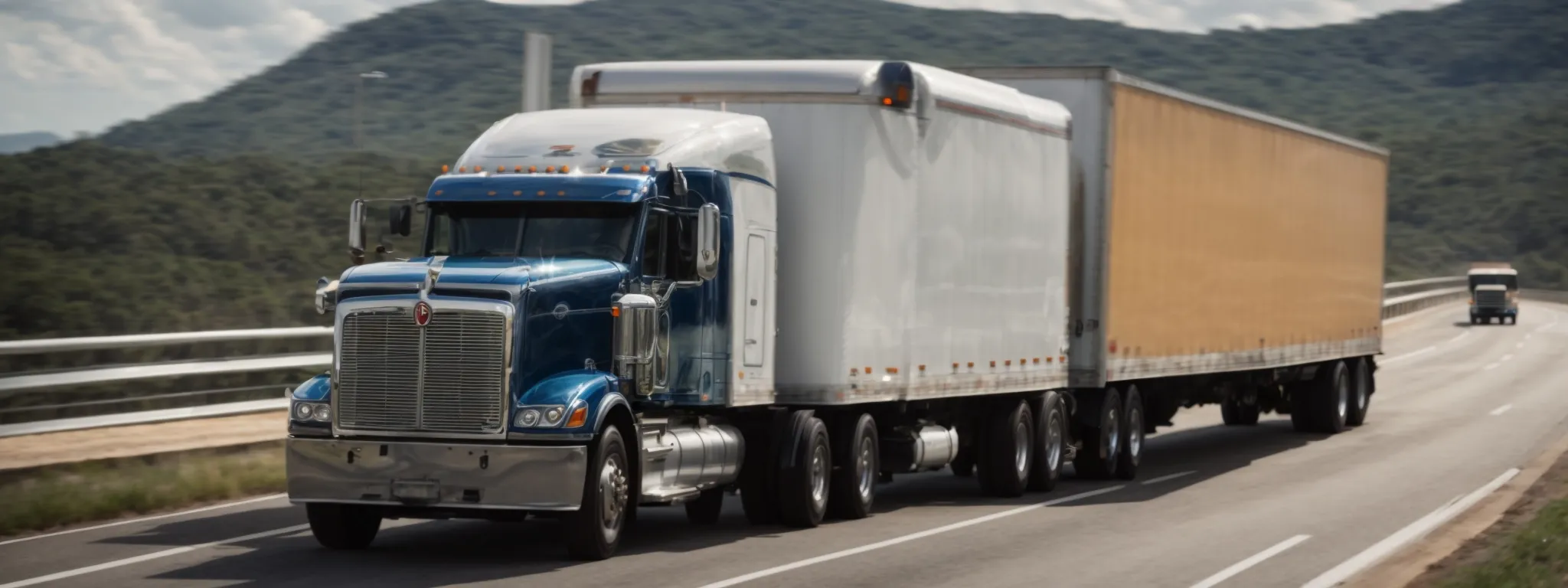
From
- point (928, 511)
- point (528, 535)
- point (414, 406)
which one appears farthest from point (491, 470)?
point (928, 511)

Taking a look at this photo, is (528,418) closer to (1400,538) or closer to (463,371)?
(463,371)

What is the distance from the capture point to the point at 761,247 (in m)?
15.9

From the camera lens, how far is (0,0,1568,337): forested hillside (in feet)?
139

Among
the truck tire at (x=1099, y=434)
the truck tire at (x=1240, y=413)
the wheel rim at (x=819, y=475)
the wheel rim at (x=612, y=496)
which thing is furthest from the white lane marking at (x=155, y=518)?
the truck tire at (x=1240, y=413)

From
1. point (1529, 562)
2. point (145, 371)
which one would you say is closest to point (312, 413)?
point (145, 371)

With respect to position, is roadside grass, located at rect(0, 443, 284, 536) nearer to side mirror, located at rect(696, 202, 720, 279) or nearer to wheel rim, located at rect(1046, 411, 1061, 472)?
side mirror, located at rect(696, 202, 720, 279)

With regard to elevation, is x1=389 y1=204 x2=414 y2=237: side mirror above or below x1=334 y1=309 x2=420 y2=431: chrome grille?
above

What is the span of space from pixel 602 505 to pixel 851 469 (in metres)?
3.75

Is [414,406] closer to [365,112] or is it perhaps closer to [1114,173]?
[1114,173]

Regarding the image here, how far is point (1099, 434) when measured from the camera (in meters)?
21.6

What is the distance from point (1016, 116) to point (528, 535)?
669cm

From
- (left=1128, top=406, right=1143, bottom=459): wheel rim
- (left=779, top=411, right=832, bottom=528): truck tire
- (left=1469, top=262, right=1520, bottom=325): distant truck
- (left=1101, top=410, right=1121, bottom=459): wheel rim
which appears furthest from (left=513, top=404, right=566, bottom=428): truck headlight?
(left=1469, top=262, right=1520, bottom=325): distant truck

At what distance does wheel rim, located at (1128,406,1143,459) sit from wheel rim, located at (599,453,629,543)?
9533mm

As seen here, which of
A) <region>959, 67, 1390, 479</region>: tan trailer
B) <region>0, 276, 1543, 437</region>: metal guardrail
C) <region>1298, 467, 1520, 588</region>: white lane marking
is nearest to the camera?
<region>1298, 467, 1520, 588</region>: white lane marking
